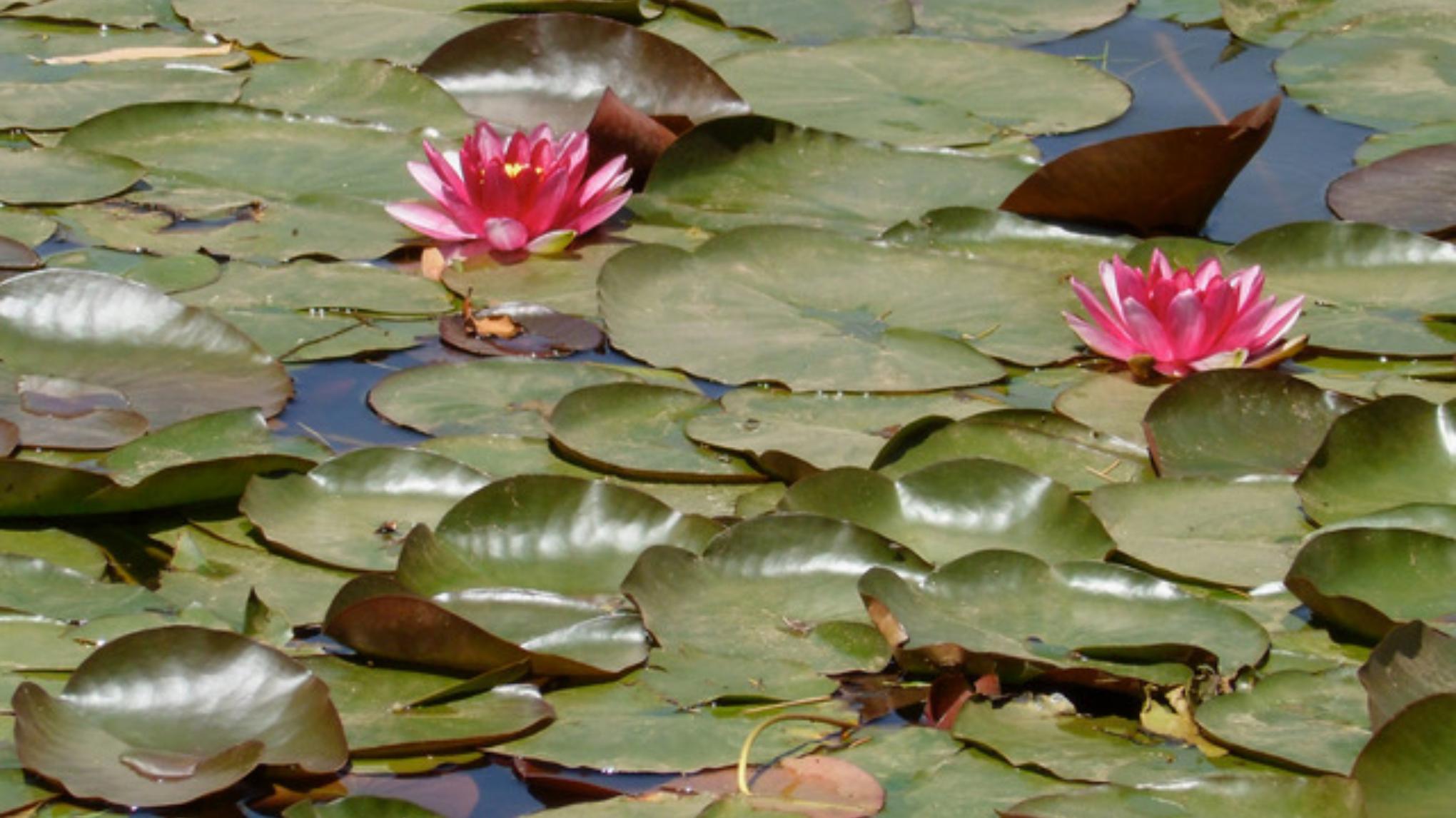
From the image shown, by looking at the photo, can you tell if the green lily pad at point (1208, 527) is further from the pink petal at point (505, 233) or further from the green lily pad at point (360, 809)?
the pink petal at point (505, 233)

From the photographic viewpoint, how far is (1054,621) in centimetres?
203

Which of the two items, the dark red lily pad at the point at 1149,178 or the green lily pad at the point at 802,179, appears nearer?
the dark red lily pad at the point at 1149,178

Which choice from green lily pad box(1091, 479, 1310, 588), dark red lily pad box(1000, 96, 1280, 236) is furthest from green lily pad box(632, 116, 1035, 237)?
green lily pad box(1091, 479, 1310, 588)

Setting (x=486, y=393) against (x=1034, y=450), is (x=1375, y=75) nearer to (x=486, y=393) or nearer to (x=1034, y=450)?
(x=1034, y=450)

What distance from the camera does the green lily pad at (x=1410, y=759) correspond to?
172 cm

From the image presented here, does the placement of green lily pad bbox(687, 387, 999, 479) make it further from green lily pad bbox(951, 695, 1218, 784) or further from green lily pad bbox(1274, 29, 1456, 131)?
green lily pad bbox(1274, 29, 1456, 131)

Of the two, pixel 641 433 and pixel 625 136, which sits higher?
pixel 625 136

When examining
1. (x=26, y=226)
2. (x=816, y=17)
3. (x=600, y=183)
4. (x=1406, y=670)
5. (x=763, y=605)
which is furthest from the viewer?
(x=816, y=17)

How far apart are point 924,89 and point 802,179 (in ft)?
1.83

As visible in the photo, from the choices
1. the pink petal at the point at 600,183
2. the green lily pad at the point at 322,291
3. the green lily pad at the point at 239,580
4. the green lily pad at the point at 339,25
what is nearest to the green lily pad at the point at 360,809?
the green lily pad at the point at 239,580

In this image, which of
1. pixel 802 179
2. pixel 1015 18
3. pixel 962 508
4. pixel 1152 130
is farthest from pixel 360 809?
pixel 1015 18

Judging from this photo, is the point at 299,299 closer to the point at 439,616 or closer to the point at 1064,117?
the point at 439,616

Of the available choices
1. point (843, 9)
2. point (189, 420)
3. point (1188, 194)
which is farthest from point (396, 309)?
point (843, 9)

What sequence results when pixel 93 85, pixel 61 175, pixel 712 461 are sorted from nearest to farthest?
pixel 712 461 → pixel 61 175 → pixel 93 85
